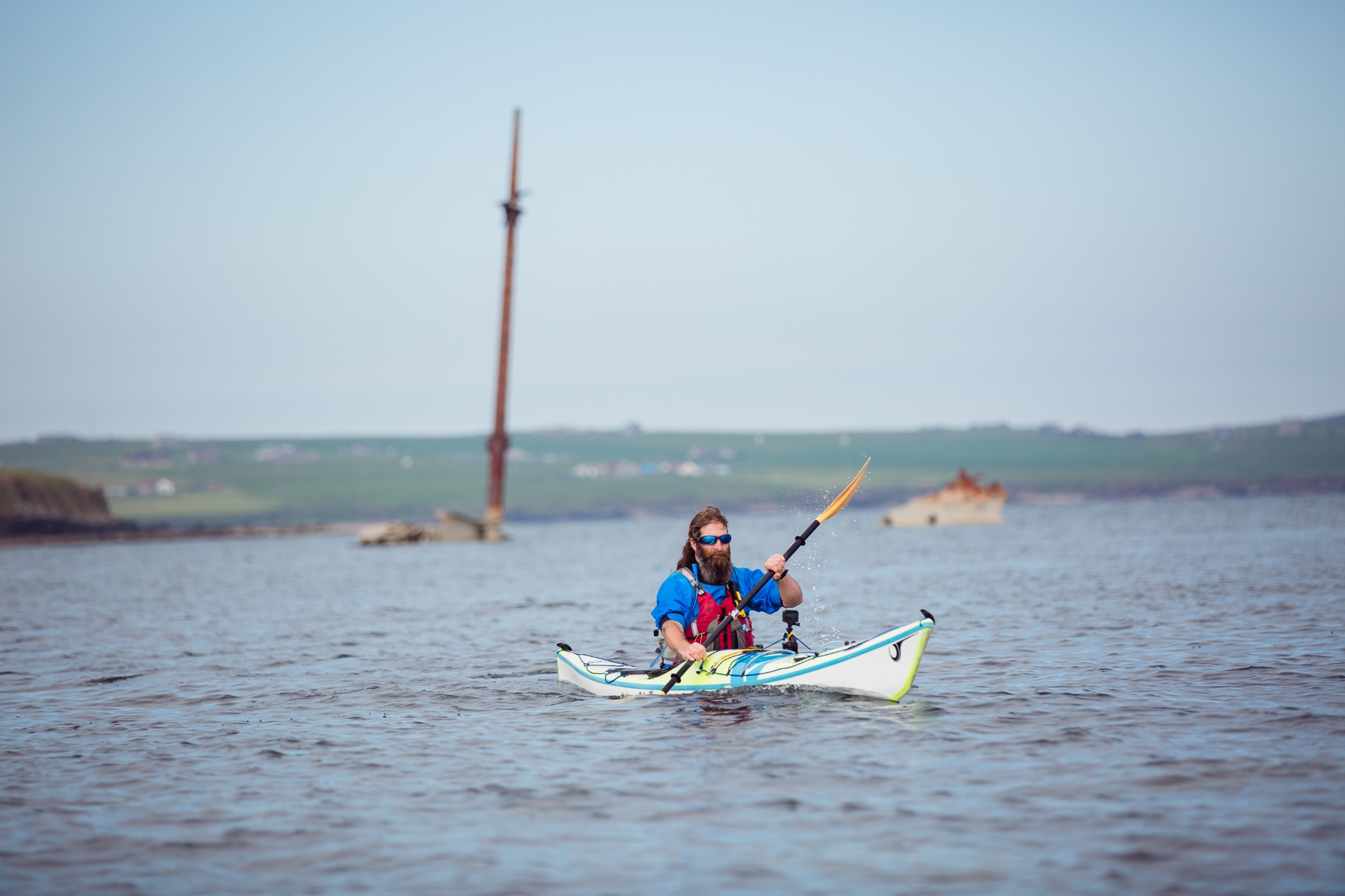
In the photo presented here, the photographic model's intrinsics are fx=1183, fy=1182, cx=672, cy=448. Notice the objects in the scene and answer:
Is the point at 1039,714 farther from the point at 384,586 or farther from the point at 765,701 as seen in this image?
the point at 384,586

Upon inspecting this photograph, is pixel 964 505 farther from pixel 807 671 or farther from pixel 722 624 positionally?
pixel 807 671

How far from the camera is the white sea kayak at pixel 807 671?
11.3m

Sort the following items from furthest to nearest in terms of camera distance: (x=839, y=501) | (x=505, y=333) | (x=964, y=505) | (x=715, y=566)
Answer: (x=964, y=505) < (x=505, y=333) < (x=839, y=501) < (x=715, y=566)

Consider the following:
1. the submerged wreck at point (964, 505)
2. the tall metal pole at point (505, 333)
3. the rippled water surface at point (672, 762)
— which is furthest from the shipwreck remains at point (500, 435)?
the submerged wreck at point (964, 505)

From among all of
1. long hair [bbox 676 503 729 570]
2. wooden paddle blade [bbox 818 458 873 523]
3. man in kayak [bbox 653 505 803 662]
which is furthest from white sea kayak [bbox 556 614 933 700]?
wooden paddle blade [bbox 818 458 873 523]

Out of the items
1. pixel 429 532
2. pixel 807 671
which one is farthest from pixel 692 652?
pixel 429 532

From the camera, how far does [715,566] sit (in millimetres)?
12227

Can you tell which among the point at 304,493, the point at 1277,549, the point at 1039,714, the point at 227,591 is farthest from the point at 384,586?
the point at 304,493

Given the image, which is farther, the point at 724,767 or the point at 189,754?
the point at 189,754

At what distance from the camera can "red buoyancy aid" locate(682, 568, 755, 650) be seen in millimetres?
12406

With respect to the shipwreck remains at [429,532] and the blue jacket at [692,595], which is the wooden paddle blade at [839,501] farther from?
the shipwreck remains at [429,532]

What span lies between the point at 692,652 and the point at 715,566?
91 cm

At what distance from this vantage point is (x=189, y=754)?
1052 centimetres

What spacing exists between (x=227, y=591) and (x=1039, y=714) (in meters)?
28.4
